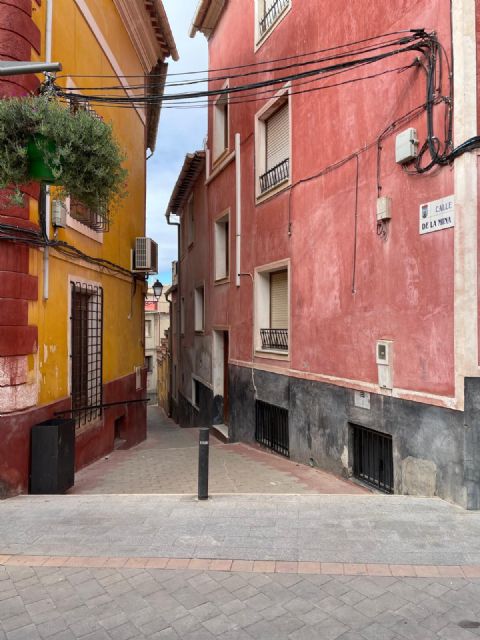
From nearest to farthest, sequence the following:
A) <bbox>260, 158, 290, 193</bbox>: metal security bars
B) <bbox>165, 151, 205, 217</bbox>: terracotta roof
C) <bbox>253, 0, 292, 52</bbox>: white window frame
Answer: <bbox>260, 158, 290, 193</bbox>: metal security bars, <bbox>253, 0, 292, 52</bbox>: white window frame, <bbox>165, 151, 205, 217</bbox>: terracotta roof

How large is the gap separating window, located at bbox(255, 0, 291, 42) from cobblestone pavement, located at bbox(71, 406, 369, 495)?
8108mm

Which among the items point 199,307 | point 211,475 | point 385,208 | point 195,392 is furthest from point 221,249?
point 385,208

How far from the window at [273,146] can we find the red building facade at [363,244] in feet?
0.13

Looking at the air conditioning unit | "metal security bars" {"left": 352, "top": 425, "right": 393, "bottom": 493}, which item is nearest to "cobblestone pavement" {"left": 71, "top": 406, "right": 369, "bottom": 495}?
"metal security bars" {"left": 352, "top": 425, "right": 393, "bottom": 493}

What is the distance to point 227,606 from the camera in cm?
334

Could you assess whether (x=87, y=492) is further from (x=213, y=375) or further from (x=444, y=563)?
(x=213, y=375)

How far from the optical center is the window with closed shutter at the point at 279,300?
32.1 feet

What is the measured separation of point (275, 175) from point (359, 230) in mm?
3575

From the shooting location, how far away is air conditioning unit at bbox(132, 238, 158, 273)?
12.2 meters

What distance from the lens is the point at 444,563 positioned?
12.7 feet

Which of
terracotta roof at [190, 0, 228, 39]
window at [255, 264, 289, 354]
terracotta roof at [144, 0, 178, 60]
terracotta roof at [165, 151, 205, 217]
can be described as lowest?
window at [255, 264, 289, 354]

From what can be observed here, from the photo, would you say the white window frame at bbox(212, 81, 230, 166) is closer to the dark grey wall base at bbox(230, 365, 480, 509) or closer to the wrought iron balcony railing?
the wrought iron balcony railing

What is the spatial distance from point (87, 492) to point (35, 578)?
2800 millimetres

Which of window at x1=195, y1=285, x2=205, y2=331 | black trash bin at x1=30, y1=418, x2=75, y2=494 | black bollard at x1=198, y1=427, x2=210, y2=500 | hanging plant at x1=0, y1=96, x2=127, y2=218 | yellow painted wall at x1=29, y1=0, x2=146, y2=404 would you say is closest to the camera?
hanging plant at x1=0, y1=96, x2=127, y2=218
